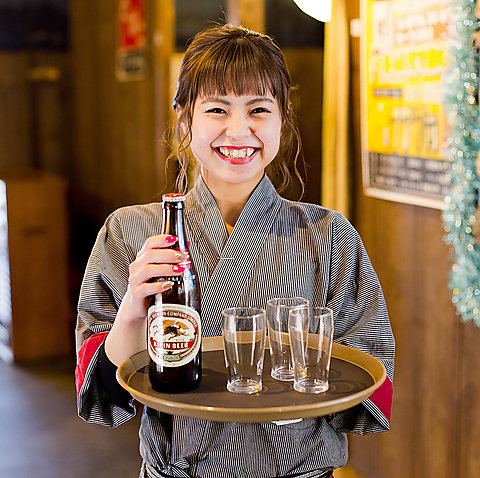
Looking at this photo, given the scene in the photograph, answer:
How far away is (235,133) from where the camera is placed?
1264 mm

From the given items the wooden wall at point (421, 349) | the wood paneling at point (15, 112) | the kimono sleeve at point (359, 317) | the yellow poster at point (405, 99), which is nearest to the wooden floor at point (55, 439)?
the wooden wall at point (421, 349)

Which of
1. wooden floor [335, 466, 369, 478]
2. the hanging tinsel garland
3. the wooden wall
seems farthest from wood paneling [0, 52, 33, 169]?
the hanging tinsel garland

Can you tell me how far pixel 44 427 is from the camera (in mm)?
3479

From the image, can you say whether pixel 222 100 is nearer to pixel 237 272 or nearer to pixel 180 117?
pixel 180 117

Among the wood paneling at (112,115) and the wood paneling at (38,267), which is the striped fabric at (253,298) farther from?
the wood paneling at (38,267)

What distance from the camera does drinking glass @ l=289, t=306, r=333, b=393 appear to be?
1.10 meters

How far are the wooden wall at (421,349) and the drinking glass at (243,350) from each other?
4.58 ft

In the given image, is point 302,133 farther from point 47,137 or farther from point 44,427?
point 47,137

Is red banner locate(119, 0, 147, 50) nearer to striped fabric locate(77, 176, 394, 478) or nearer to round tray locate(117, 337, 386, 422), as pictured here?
striped fabric locate(77, 176, 394, 478)

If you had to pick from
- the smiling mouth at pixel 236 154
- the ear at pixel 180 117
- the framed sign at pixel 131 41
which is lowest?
the smiling mouth at pixel 236 154

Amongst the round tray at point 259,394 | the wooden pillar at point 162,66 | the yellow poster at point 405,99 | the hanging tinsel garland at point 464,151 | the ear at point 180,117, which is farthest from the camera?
the wooden pillar at point 162,66

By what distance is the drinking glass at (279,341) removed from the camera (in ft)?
3.76

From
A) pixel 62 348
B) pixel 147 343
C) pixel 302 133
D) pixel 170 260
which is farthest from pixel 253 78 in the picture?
pixel 62 348

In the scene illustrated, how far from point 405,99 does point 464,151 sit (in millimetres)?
440
